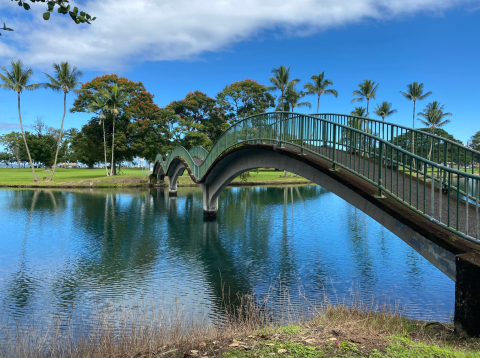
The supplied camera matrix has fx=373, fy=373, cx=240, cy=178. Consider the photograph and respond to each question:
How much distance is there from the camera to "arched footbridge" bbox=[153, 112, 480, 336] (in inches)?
245

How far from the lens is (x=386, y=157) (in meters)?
7.95

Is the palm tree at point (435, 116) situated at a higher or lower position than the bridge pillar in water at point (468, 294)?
higher

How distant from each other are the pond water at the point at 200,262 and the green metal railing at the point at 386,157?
9.53 ft

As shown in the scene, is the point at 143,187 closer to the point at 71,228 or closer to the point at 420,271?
the point at 71,228

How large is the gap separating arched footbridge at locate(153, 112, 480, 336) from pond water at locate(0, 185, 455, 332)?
2.80 metres

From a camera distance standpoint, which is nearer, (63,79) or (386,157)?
(386,157)

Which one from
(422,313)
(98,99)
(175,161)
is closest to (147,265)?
(422,313)

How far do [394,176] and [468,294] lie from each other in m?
4.31

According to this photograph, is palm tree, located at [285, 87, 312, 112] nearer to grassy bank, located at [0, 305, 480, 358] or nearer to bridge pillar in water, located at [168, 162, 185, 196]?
bridge pillar in water, located at [168, 162, 185, 196]

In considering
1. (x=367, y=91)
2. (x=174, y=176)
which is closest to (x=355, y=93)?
(x=367, y=91)

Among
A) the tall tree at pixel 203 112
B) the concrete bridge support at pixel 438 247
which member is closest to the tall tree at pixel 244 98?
the tall tree at pixel 203 112

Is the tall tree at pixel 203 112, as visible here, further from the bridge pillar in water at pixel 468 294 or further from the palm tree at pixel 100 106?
the bridge pillar in water at pixel 468 294

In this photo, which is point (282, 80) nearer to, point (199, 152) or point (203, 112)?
point (203, 112)

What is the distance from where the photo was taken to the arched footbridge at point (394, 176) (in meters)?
→ 6.23
